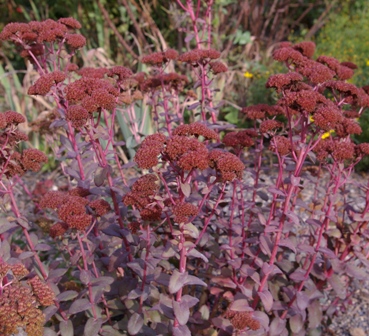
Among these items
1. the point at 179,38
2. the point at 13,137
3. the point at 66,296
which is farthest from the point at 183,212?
the point at 179,38

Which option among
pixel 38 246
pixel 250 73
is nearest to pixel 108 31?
pixel 250 73

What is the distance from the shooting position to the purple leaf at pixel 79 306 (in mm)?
2064

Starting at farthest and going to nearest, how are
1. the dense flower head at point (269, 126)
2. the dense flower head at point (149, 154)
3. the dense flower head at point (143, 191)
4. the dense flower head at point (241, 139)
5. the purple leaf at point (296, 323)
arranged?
1. the purple leaf at point (296, 323)
2. the dense flower head at point (241, 139)
3. the dense flower head at point (269, 126)
4. the dense flower head at point (143, 191)
5. the dense flower head at point (149, 154)

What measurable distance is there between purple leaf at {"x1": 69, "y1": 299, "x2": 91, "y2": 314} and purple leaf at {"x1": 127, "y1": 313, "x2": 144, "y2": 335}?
0.20m

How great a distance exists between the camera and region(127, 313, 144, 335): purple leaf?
6.69ft

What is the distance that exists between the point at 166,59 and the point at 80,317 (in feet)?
4.84

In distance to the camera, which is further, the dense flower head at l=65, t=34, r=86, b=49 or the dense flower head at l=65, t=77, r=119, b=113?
the dense flower head at l=65, t=34, r=86, b=49

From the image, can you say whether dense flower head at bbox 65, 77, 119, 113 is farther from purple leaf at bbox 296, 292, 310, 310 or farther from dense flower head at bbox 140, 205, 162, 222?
purple leaf at bbox 296, 292, 310, 310

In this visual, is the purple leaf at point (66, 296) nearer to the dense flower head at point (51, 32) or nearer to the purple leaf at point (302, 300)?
the purple leaf at point (302, 300)

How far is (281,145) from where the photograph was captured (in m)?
2.15

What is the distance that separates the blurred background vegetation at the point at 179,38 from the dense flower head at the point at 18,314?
12.5 feet

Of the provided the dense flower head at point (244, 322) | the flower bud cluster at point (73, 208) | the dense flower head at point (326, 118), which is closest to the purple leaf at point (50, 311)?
the flower bud cluster at point (73, 208)

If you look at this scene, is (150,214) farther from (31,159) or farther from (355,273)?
(355,273)

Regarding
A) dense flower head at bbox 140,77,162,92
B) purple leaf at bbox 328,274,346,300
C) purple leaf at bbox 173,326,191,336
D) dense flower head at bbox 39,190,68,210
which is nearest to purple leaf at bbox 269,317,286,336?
purple leaf at bbox 328,274,346,300
